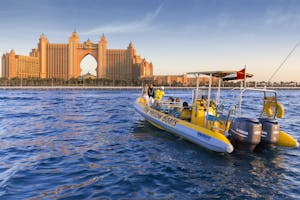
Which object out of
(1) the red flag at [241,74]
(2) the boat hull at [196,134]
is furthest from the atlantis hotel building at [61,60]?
(1) the red flag at [241,74]

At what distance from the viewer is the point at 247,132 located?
8.40 metres

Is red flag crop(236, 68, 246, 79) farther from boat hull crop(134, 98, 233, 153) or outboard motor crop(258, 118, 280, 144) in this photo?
boat hull crop(134, 98, 233, 153)

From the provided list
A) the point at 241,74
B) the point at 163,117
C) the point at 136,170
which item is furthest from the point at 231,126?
the point at 163,117

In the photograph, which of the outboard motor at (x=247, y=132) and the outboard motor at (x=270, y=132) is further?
the outboard motor at (x=270, y=132)

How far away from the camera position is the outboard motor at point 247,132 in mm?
8359

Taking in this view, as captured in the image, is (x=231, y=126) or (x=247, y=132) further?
(x=231, y=126)

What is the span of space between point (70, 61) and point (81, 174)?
193 metres

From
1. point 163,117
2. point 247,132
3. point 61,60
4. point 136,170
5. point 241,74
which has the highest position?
point 61,60

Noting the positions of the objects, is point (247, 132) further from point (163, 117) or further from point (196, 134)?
point (163, 117)

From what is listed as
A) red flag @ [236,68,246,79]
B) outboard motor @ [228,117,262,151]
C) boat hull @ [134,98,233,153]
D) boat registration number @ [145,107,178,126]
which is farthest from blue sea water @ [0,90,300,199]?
red flag @ [236,68,246,79]

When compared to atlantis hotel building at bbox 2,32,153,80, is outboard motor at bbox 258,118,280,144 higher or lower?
lower

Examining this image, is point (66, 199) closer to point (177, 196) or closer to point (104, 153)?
point (177, 196)

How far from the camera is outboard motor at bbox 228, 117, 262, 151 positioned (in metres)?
8.36

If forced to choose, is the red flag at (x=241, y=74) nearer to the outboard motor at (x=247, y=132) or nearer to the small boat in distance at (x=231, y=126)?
the small boat in distance at (x=231, y=126)
